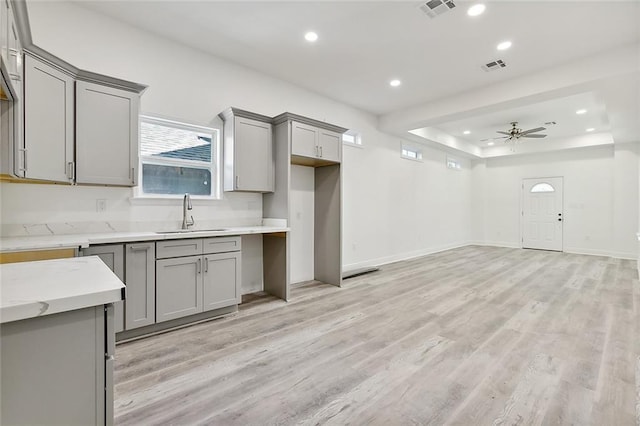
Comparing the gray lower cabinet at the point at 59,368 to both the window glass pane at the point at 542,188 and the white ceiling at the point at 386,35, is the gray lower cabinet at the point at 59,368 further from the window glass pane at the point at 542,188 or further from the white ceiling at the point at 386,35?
the window glass pane at the point at 542,188

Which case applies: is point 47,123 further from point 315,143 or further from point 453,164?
point 453,164

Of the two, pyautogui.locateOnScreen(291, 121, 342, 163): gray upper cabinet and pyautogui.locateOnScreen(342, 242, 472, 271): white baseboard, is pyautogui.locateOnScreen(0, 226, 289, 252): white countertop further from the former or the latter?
pyautogui.locateOnScreen(342, 242, 472, 271): white baseboard

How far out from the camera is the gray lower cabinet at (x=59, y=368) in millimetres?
887

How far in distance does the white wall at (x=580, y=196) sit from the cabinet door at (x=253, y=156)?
8394 mm

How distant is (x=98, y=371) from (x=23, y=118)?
2349 mm

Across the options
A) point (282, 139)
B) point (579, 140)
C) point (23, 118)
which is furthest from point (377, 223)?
point (579, 140)

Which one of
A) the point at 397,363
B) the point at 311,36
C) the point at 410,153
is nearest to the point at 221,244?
the point at 397,363

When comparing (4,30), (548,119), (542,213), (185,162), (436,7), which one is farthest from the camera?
(542,213)

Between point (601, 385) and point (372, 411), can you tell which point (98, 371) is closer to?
point (372, 411)

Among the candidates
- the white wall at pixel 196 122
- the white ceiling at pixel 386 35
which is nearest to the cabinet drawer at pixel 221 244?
the white wall at pixel 196 122

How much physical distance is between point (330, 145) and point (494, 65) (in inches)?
99.6

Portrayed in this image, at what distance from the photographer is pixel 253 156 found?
3916 mm

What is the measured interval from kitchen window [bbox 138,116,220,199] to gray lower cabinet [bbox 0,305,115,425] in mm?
2641

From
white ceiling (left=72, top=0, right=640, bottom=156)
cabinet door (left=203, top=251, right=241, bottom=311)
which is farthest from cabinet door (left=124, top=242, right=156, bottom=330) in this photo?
white ceiling (left=72, top=0, right=640, bottom=156)
